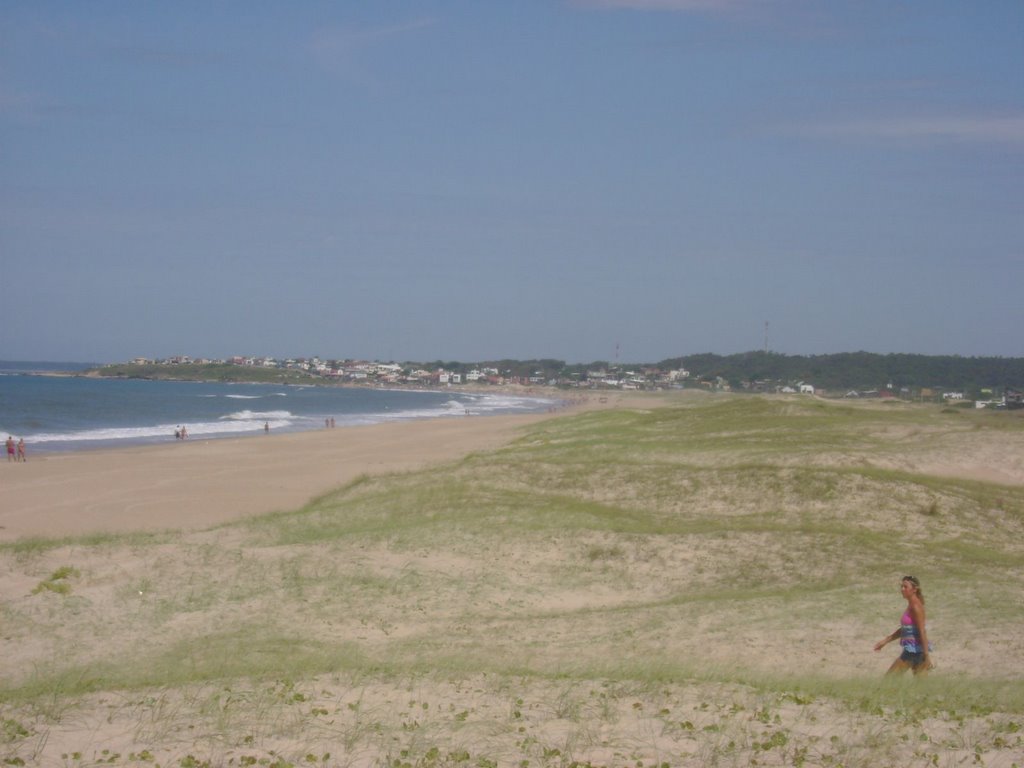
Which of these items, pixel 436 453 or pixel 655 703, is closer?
pixel 655 703

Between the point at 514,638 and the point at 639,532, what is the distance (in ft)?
22.2

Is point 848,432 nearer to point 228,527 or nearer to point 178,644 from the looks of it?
point 228,527

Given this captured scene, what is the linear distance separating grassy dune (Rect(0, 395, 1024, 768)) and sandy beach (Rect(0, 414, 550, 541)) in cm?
696

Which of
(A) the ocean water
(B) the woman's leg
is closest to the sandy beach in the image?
(A) the ocean water

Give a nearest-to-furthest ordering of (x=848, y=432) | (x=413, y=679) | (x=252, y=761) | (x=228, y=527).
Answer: (x=252, y=761) → (x=413, y=679) → (x=228, y=527) → (x=848, y=432)

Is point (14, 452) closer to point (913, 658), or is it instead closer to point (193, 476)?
point (193, 476)

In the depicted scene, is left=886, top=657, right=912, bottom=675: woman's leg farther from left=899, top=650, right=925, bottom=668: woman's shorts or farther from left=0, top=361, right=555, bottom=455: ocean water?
left=0, top=361, right=555, bottom=455: ocean water

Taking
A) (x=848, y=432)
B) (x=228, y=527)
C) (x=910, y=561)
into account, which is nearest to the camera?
(x=910, y=561)

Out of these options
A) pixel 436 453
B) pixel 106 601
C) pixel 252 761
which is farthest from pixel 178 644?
pixel 436 453

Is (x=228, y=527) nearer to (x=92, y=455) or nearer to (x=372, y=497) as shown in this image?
(x=372, y=497)

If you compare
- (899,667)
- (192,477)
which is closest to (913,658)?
(899,667)

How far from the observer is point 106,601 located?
16109 mm

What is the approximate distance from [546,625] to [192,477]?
3003 cm

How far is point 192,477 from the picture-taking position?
4328 cm
